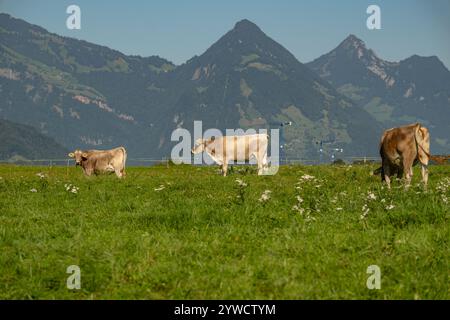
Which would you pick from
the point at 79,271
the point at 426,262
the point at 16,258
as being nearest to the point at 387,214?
the point at 426,262

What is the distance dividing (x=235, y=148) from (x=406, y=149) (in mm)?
19084

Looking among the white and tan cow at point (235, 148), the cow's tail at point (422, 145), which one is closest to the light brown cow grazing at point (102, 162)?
the white and tan cow at point (235, 148)

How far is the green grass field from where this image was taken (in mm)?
8398

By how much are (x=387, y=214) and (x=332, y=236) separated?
2.20m

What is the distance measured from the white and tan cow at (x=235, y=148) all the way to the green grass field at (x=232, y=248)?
2215 cm

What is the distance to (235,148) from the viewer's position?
125 ft

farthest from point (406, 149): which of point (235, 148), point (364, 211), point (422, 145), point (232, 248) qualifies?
point (235, 148)

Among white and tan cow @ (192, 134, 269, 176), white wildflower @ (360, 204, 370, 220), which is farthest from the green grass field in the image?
white and tan cow @ (192, 134, 269, 176)

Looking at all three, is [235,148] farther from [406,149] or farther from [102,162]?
[406,149]

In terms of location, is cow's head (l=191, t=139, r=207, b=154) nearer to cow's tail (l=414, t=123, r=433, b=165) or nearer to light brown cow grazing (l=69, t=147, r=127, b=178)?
light brown cow grazing (l=69, t=147, r=127, b=178)

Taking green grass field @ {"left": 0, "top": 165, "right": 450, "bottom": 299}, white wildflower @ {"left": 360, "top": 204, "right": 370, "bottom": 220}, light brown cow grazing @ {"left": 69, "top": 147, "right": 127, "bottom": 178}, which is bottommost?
green grass field @ {"left": 0, "top": 165, "right": 450, "bottom": 299}

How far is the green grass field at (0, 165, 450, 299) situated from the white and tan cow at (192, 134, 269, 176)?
22.1m
